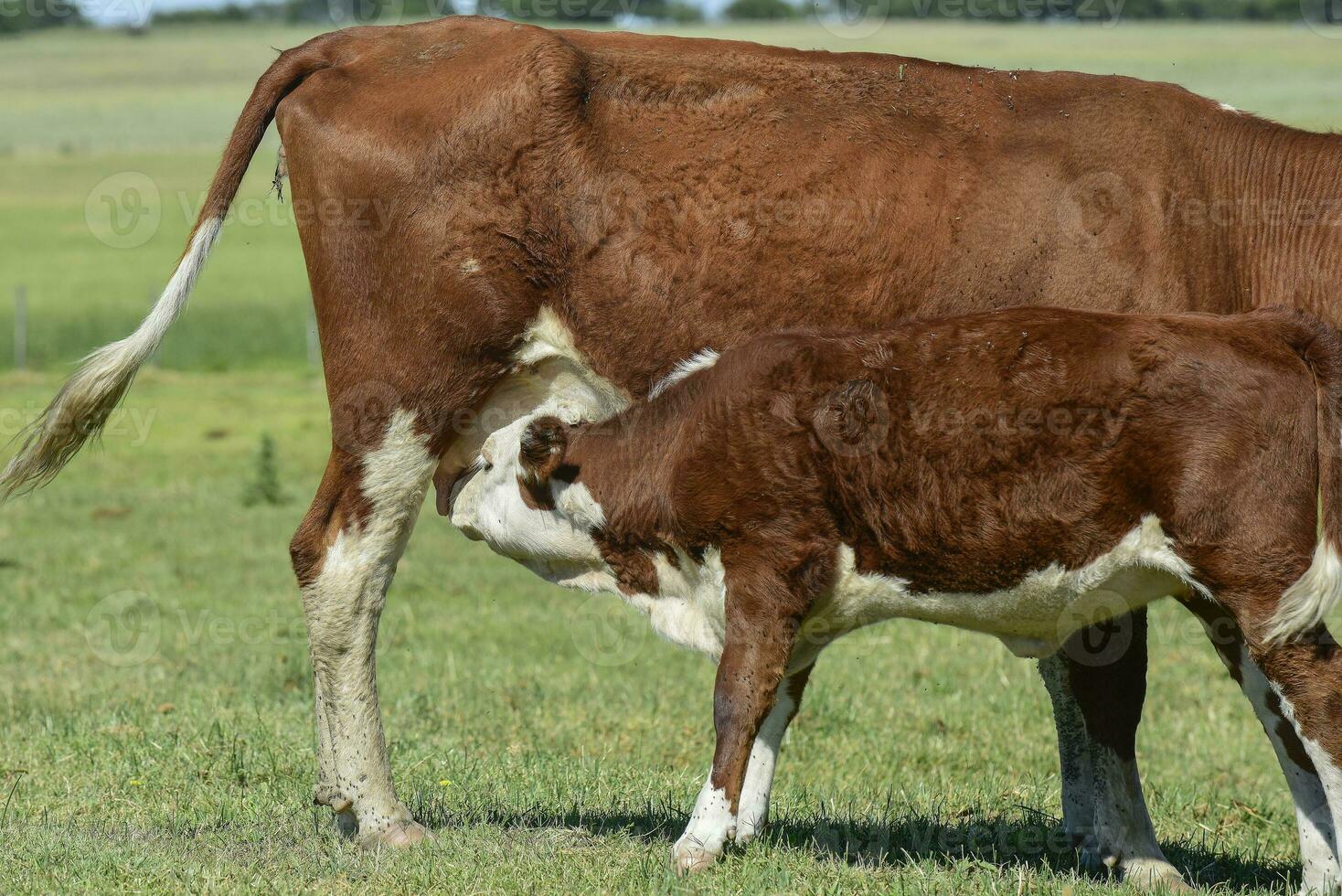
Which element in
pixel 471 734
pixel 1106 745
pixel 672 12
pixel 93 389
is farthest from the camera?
pixel 672 12

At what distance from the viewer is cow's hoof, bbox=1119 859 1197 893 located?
18.5 feet

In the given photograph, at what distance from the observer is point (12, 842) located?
18.3ft

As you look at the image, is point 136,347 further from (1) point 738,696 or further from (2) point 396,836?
(1) point 738,696

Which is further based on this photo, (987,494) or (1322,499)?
(987,494)

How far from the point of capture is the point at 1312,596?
4.85 metres

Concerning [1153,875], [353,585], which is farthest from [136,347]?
[1153,875]

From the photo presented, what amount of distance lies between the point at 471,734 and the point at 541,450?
8.93 ft

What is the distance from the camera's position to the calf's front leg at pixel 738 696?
5164 millimetres

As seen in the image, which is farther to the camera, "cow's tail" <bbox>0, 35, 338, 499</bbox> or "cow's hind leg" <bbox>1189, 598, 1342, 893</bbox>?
"cow's tail" <bbox>0, 35, 338, 499</bbox>
